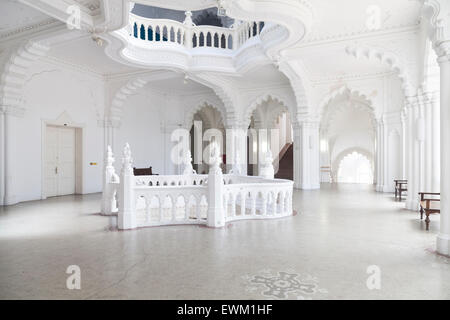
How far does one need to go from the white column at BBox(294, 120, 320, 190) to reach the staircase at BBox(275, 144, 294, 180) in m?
3.71

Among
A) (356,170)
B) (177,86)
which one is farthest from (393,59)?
(356,170)

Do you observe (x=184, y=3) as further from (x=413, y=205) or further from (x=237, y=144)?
(x=237, y=144)

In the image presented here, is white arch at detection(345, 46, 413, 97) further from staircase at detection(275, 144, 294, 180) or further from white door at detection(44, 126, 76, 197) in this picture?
white door at detection(44, 126, 76, 197)

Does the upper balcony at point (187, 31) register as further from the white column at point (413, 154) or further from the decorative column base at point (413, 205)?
the decorative column base at point (413, 205)

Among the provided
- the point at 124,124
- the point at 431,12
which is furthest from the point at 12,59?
the point at 431,12

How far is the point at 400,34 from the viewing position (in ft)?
28.3

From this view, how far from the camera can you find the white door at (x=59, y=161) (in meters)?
11.7

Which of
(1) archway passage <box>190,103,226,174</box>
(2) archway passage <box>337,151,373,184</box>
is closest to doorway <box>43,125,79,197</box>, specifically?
(1) archway passage <box>190,103,226,174</box>

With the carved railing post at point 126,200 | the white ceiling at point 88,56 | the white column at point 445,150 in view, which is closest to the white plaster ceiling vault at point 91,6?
the white ceiling at point 88,56

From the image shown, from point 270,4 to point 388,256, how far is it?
224 inches

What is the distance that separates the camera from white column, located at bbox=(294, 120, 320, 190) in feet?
47.0

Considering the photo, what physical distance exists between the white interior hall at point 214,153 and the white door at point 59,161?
0.06 meters

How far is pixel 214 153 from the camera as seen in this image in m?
6.72

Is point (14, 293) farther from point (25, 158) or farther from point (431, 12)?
point (25, 158)
